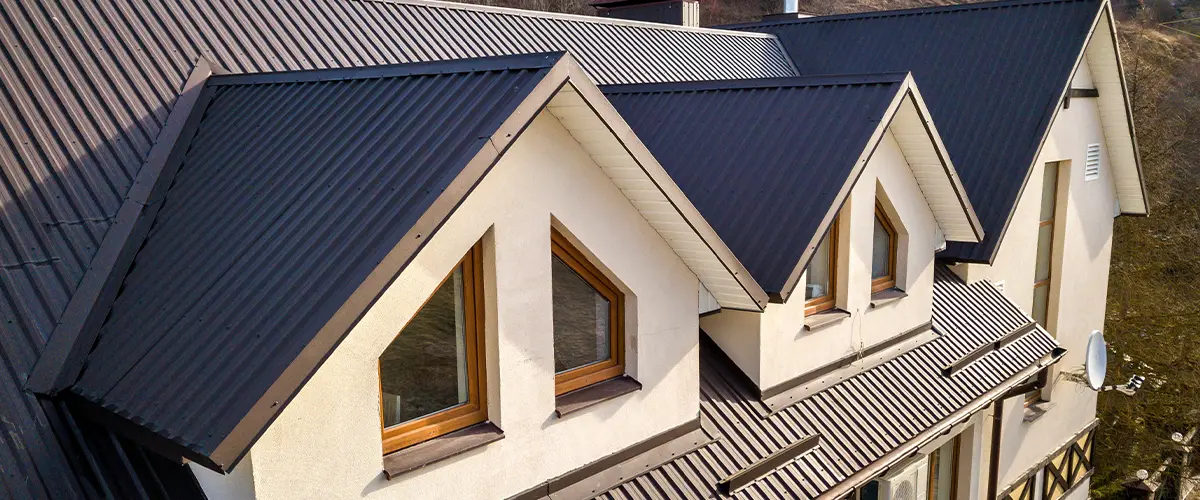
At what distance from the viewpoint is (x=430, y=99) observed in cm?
506

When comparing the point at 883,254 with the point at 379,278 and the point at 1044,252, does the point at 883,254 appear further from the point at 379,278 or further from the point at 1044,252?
the point at 1044,252

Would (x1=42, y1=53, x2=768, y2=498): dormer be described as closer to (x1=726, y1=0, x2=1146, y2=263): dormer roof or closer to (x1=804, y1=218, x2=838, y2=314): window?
(x1=804, y1=218, x2=838, y2=314): window

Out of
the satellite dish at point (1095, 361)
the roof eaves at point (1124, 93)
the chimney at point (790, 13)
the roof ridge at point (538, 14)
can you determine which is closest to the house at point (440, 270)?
the roof ridge at point (538, 14)

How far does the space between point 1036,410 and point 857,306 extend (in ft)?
27.3

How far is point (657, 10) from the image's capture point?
17109 mm

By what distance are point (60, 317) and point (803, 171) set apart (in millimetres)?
5134

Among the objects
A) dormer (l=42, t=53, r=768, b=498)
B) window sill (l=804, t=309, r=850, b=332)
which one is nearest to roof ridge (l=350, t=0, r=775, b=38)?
dormer (l=42, t=53, r=768, b=498)

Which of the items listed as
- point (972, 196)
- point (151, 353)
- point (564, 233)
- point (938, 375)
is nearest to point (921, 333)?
point (938, 375)

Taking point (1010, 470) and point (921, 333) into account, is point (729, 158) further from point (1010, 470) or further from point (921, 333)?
point (1010, 470)

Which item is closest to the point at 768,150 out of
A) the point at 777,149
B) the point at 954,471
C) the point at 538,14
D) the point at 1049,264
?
the point at 777,149

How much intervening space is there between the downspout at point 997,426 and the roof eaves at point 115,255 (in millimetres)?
10257

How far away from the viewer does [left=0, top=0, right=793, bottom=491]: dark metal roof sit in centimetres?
437

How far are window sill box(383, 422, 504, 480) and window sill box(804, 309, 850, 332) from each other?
3.36 metres

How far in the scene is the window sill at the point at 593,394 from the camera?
5527mm
